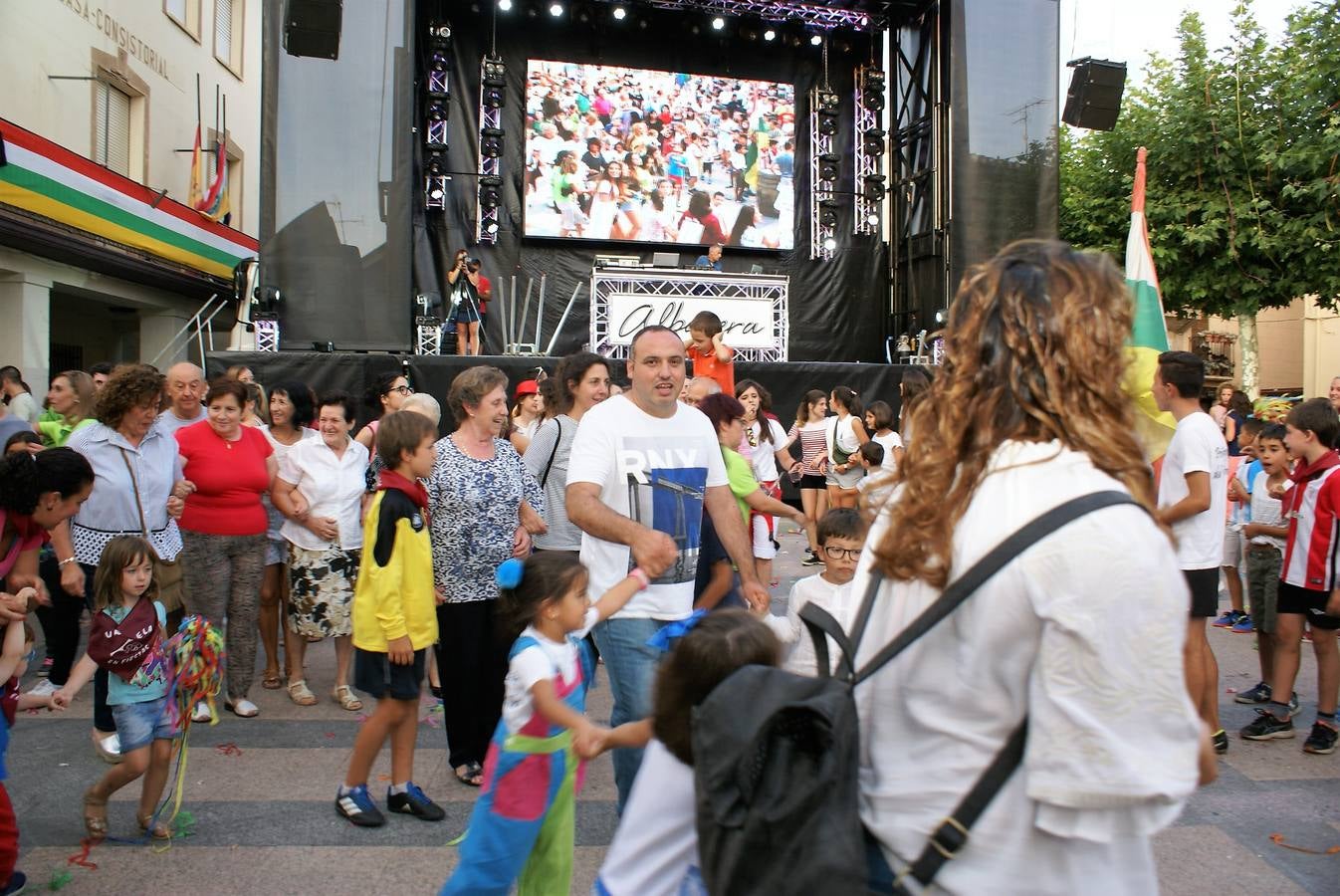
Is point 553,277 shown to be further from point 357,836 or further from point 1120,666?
point 1120,666

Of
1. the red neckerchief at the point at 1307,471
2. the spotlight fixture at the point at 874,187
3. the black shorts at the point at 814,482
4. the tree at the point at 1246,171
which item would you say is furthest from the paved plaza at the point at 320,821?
the tree at the point at 1246,171

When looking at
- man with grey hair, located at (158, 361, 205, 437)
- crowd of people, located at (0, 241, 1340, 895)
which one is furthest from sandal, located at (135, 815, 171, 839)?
man with grey hair, located at (158, 361, 205, 437)

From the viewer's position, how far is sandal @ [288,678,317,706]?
19.2 feet

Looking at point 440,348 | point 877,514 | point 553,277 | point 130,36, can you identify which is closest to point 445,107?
point 553,277

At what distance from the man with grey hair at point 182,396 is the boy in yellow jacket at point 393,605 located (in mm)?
2196

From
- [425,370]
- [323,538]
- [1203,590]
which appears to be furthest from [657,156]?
[1203,590]

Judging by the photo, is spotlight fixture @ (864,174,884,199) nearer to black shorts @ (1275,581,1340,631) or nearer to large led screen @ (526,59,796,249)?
large led screen @ (526,59,796,249)

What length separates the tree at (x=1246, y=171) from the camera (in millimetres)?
18500

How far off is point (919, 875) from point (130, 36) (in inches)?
766

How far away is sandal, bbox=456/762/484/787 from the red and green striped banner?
9.08 m

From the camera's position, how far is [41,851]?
12.8 feet

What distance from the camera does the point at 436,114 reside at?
616 inches

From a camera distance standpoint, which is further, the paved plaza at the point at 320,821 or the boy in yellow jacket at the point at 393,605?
the boy in yellow jacket at the point at 393,605

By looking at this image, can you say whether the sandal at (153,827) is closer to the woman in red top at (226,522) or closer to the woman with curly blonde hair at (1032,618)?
the woman in red top at (226,522)
